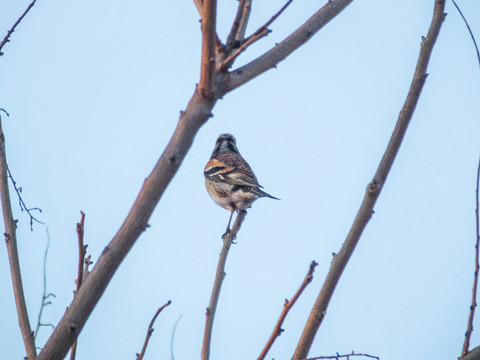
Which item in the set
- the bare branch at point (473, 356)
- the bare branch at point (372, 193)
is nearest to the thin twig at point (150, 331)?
the bare branch at point (372, 193)

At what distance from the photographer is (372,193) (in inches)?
127

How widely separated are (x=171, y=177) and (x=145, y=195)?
13 cm

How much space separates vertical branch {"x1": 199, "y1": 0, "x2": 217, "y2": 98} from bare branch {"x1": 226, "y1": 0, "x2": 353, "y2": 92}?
12cm

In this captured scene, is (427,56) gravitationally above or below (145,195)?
above

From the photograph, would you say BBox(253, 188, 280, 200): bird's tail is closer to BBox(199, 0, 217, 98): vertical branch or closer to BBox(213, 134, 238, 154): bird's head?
BBox(213, 134, 238, 154): bird's head

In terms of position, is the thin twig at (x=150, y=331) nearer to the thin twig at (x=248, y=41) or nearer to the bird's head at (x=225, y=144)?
the thin twig at (x=248, y=41)

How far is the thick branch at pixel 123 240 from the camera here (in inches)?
88.4

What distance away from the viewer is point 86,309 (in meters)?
2.25

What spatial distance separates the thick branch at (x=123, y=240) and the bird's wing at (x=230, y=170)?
6282 mm

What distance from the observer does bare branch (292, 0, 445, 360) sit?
312 centimetres

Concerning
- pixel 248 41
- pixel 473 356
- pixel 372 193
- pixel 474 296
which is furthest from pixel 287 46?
pixel 473 356

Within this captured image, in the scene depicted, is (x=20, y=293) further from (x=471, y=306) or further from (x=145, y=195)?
(x=471, y=306)

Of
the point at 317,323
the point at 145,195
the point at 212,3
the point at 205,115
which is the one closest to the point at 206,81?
the point at 205,115

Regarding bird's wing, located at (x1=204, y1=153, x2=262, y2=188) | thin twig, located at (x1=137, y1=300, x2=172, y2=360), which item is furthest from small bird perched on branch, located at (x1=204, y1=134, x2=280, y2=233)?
thin twig, located at (x1=137, y1=300, x2=172, y2=360)
